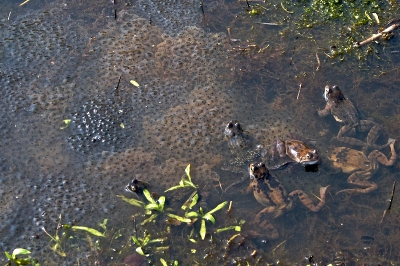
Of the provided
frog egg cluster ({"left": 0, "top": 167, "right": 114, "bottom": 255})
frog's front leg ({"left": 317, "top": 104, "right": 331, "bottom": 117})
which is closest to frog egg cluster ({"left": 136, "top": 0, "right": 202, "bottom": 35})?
frog's front leg ({"left": 317, "top": 104, "right": 331, "bottom": 117})

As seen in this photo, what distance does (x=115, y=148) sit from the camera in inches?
201

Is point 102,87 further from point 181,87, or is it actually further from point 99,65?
point 181,87

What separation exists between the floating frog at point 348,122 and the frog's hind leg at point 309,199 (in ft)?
2.54

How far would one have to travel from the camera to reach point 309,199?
15.6 ft

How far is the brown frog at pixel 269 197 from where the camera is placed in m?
4.62

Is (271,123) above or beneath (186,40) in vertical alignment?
beneath

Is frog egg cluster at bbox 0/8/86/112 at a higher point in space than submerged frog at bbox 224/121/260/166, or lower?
higher

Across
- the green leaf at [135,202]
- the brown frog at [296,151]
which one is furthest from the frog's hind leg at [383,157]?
Answer: the green leaf at [135,202]

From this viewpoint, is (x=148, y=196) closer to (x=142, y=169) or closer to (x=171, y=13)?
(x=142, y=169)

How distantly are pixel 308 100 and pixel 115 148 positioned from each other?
7.72 ft

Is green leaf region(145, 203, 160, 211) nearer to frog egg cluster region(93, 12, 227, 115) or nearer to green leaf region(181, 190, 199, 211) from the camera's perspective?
green leaf region(181, 190, 199, 211)

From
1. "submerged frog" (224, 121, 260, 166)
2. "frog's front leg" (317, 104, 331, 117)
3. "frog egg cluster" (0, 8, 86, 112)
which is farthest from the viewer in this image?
"frog egg cluster" (0, 8, 86, 112)

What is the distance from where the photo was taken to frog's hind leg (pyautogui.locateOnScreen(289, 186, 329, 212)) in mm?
4703

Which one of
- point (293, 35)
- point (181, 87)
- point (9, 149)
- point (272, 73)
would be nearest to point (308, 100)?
point (272, 73)
